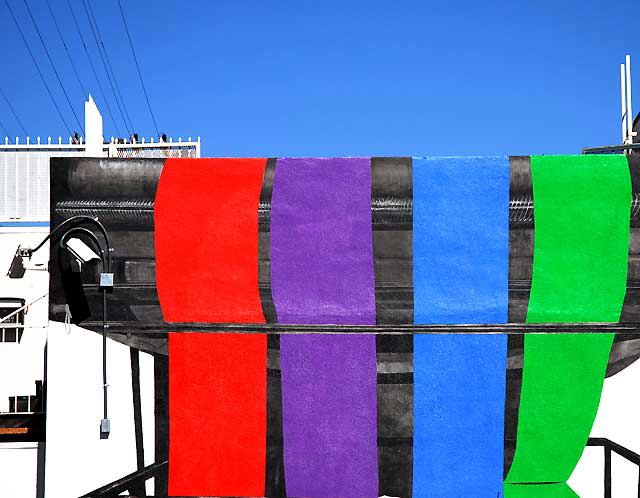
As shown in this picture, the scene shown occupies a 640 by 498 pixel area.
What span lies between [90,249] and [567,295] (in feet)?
17.3

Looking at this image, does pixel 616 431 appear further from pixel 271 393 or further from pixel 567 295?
pixel 271 393

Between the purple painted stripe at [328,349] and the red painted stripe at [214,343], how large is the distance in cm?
31

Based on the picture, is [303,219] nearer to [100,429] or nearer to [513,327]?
[513,327]

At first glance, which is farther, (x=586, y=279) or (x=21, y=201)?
(x=21, y=201)

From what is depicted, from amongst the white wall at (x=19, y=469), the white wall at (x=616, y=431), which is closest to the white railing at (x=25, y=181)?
the white wall at (x=19, y=469)

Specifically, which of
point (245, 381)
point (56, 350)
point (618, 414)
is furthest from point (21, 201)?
point (618, 414)

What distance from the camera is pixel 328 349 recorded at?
6.77 metres

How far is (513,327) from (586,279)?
95cm

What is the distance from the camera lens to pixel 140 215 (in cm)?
689

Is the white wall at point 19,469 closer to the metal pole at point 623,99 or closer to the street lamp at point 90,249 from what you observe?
the street lamp at point 90,249

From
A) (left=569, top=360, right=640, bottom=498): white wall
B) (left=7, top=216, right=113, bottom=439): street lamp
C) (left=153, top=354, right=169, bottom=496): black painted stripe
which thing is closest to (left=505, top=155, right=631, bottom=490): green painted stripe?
(left=569, top=360, right=640, bottom=498): white wall

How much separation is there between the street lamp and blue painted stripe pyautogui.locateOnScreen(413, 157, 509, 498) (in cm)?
334

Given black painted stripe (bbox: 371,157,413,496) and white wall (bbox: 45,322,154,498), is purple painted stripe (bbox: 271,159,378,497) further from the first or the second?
white wall (bbox: 45,322,154,498)

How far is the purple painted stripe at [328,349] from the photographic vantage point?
22.1 ft
